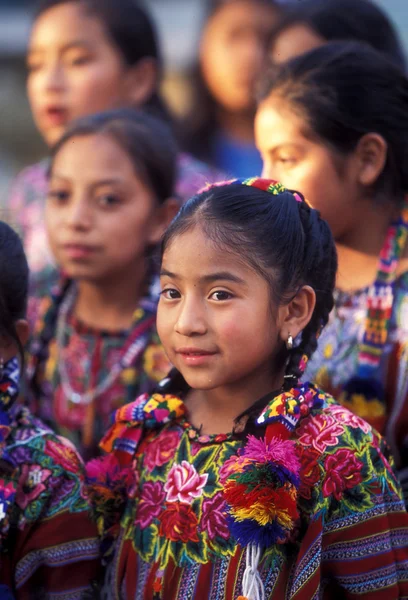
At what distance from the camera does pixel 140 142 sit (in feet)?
11.3

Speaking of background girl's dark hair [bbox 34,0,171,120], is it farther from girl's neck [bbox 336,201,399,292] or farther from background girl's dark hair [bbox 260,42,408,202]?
girl's neck [bbox 336,201,399,292]

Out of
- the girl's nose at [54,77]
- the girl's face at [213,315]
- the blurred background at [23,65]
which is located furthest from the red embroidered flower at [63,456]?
the blurred background at [23,65]

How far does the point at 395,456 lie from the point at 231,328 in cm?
96

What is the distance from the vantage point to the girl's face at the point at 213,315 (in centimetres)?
208

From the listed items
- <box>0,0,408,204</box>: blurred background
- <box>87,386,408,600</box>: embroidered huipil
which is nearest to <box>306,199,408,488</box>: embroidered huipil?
<box>87,386,408,600</box>: embroidered huipil

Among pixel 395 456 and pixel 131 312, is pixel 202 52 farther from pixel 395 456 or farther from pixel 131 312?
pixel 395 456

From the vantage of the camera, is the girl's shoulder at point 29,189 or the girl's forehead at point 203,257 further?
the girl's shoulder at point 29,189

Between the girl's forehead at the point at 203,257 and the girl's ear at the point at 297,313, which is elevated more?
the girl's forehead at the point at 203,257

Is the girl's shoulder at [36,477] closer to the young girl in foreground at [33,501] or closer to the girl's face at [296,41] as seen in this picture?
the young girl in foreground at [33,501]

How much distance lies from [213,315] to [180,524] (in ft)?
1.75

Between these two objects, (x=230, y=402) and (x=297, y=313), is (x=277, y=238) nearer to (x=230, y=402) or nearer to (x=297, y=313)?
(x=297, y=313)

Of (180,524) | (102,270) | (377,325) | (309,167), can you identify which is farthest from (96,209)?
(180,524)

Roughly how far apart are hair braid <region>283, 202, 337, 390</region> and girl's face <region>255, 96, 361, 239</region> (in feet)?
1.81

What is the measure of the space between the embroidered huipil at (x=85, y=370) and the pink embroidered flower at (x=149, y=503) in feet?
3.31
